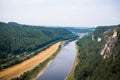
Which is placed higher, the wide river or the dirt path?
the dirt path

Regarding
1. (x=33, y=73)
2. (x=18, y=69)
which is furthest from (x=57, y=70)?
(x=18, y=69)

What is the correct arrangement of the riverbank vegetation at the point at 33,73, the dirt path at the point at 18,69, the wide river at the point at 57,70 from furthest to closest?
the dirt path at the point at 18,69 < the wide river at the point at 57,70 < the riverbank vegetation at the point at 33,73

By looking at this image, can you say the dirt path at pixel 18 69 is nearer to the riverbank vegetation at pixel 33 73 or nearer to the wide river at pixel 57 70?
the riverbank vegetation at pixel 33 73

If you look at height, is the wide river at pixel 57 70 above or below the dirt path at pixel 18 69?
below

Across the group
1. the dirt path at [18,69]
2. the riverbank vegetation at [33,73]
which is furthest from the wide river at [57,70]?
the dirt path at [18,69]

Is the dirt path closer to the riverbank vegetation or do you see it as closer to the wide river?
the riverbank vegetation

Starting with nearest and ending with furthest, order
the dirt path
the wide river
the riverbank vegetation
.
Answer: the riverbank vegetation, the wide river, the dirt path

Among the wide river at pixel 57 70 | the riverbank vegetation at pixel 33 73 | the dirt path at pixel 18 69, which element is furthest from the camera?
the dirt path at pixel 18 69

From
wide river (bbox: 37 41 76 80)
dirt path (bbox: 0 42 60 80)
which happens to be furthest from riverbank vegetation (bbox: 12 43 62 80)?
dirt path (bbox: 0 42 60 80)

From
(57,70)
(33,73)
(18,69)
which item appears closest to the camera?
(33,73)

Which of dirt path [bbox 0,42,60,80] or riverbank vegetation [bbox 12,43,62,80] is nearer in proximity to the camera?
riverbank vegetation [bbox 12,43,62,80]

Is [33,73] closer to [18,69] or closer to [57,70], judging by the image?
[18,69]
